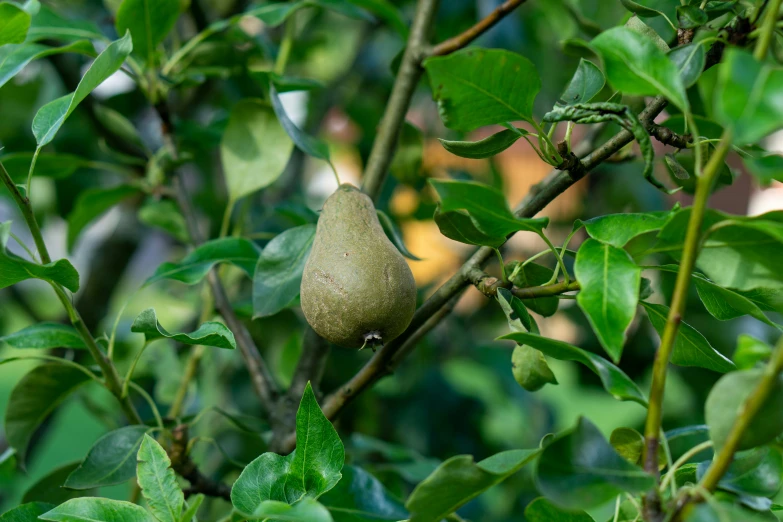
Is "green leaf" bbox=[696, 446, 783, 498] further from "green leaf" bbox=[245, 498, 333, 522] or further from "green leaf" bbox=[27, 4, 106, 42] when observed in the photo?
"green leaf" bbox=[27, 4, 106, 42]

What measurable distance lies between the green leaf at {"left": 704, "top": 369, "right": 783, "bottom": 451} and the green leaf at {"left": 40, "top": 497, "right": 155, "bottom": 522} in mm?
303

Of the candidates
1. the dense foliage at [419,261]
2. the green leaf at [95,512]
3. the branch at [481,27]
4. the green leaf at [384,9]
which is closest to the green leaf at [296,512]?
the dense foliage at [419,261]

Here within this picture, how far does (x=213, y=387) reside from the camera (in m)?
1.33

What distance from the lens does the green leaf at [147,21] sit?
71 cm

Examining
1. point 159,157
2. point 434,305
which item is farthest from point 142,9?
point 434,305

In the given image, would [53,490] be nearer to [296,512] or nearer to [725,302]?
[296,512]

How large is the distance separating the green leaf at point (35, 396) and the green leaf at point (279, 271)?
18 centimetres

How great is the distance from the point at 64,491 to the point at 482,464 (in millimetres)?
396

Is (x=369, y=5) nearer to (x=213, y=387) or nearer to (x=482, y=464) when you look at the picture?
(x=482, y=464)

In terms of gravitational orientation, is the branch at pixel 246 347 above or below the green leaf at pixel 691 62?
below

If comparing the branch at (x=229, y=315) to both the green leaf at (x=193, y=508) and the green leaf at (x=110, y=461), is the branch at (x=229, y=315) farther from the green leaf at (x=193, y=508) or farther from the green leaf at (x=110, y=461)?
the green leaf at (x=193, y=508)

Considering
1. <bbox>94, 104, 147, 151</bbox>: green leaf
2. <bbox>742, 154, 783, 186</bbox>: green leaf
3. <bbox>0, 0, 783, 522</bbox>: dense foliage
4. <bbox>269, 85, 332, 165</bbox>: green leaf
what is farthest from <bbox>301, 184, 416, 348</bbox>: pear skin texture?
<bbox>94, 104, 147, 151</bbox>: green leaf

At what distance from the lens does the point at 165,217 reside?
804mm

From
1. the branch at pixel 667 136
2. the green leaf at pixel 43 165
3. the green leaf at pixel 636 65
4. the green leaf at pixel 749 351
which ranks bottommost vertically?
the green leaf at pixel 43 165
